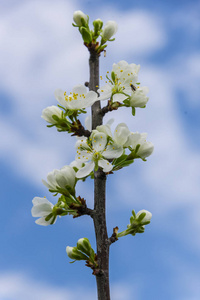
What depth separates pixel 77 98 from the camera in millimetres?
3287

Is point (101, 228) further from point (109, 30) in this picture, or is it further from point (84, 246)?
point (109, 30)

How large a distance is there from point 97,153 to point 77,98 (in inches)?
20.1

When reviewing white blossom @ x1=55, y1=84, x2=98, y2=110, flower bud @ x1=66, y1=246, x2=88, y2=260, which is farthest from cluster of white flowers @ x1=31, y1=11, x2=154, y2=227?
→ flower bud @ x1=66, y1=246, x2=88, y2=260

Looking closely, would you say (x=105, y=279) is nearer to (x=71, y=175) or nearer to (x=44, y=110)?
(x=71, y=175)

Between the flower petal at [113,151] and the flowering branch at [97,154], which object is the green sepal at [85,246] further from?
the flower petal at [113,151]

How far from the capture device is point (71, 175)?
10.2 ft

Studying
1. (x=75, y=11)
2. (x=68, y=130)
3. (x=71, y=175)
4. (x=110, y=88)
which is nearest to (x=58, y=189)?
(x=71, y=175)

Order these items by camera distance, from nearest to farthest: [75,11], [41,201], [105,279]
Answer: [105,279]
[41,201]
[75,11]

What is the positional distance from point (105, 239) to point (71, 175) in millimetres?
604

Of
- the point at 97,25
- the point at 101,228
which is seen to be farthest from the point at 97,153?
the point at 97,25

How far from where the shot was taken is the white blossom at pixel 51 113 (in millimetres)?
3268

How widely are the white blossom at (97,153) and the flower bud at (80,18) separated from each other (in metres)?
1.17

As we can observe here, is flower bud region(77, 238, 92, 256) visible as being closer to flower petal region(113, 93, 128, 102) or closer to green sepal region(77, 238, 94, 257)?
green sepal region(77, 238, 94, 257)

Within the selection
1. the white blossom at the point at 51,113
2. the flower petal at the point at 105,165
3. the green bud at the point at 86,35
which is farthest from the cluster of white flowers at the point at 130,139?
the green bud at the point at 86,35
